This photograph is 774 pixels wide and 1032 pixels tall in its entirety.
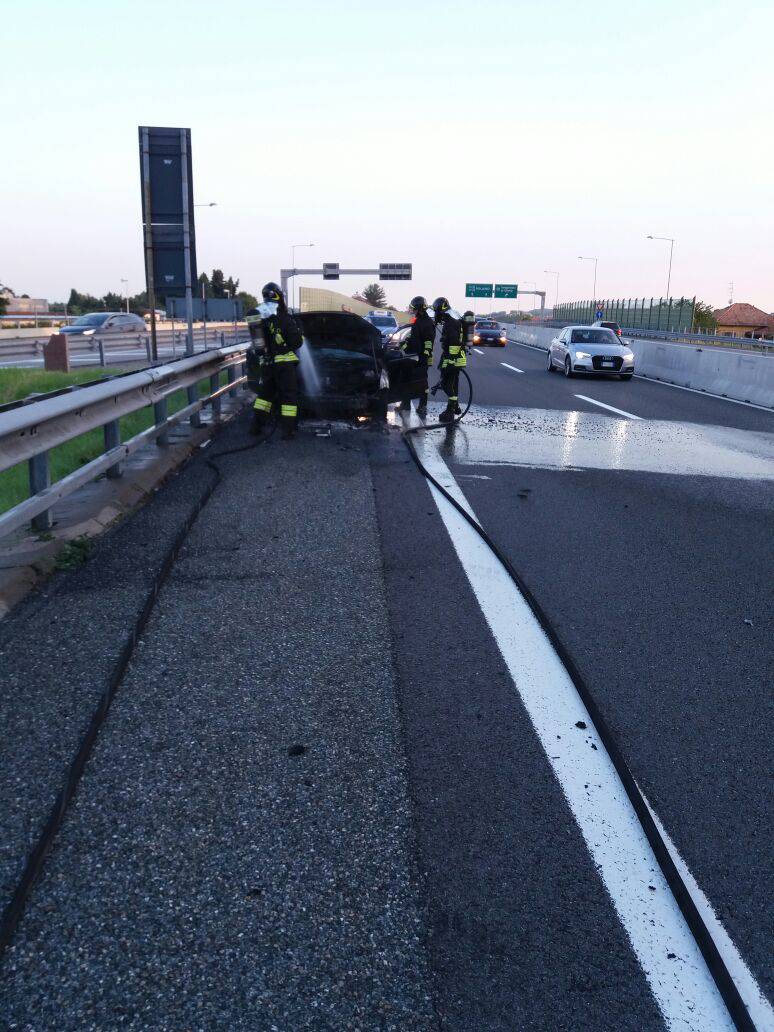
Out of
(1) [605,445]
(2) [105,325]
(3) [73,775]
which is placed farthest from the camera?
(2) [105,325]

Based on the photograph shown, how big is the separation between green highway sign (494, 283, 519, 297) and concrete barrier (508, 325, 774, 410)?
255ft

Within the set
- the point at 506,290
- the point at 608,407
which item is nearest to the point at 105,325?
the point at 608,407

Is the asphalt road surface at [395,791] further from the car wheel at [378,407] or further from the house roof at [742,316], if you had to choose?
the house roof at [742,316]

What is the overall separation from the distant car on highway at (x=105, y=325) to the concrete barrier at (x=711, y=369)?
2131 centimetres

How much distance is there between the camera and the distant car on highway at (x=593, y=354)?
2486 cm

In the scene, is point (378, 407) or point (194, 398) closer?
point (194, 398)

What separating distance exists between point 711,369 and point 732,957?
22.3 m

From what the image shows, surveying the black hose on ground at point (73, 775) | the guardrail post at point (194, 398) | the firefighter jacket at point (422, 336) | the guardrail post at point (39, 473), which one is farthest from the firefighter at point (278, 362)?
the black hose on ground at point (73, 775)

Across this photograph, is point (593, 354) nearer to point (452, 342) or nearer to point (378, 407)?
point (452, 342)

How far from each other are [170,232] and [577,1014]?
15120 mm

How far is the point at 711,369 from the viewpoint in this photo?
22.9m

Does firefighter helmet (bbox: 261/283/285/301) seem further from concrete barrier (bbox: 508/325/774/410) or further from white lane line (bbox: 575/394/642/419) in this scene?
concrete barrier (bbox: 508/325/774/410)

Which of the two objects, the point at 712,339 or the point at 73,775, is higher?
the point at 712,339

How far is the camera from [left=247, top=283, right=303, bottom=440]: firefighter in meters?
10.5
